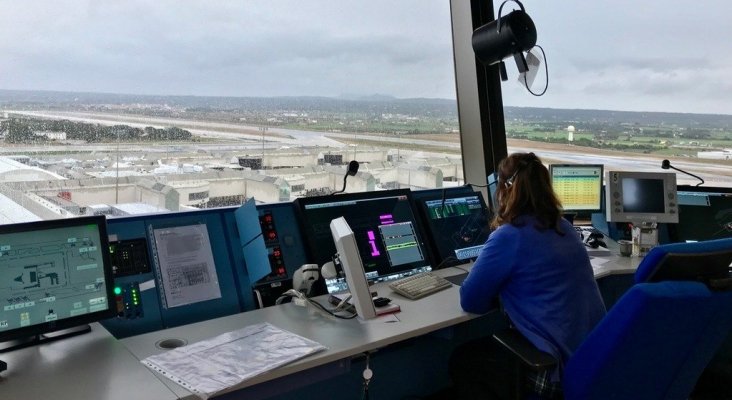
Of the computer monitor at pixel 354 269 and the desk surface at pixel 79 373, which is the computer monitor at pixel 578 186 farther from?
the desk surface at pixel 79 373

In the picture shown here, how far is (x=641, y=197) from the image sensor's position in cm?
329

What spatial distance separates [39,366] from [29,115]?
1.22m

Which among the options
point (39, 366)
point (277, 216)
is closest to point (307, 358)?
point (39, 366)

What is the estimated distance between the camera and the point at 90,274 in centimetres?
184

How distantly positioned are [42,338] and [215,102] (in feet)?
4.94

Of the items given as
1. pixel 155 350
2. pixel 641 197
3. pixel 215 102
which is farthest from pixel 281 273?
pixel 641 197

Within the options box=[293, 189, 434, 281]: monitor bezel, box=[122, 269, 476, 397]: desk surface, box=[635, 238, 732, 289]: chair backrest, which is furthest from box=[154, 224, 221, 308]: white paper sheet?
box=[635, 238, 732, 289]: chair backrest

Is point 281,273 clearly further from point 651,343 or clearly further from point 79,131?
point 651,343

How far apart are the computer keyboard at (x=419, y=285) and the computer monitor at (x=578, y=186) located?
131 cm

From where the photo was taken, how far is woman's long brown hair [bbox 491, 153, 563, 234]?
204 centimetres

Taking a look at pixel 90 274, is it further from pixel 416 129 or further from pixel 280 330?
pixel 416 129

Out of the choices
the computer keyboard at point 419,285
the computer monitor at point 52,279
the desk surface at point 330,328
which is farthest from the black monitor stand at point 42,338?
the computer keyboard at point 419,285

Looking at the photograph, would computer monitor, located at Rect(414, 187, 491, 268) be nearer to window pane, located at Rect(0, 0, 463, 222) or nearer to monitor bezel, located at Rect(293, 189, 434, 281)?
monitor bezel, located at Rect(293, 189, 434, 281)

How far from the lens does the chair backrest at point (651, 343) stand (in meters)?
1.56
